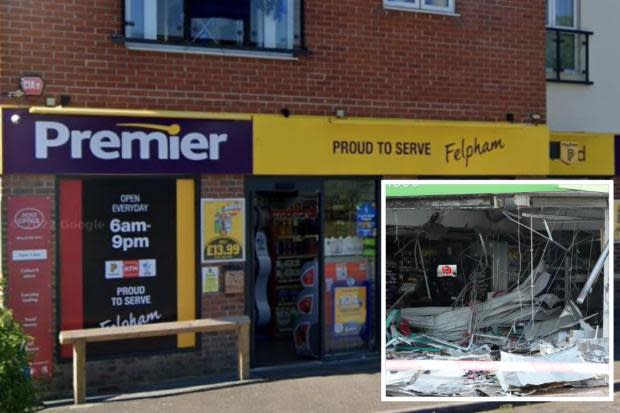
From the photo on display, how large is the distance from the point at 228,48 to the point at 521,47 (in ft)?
12.9

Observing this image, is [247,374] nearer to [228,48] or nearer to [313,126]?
[313,126]

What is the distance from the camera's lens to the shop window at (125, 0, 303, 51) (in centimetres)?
757

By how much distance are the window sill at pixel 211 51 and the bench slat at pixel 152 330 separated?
9.34 ft

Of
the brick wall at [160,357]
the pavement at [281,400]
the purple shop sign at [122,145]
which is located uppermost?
the purple shop sign at [122,145]

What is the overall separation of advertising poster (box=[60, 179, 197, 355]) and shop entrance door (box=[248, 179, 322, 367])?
3.35ft

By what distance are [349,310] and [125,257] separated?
2.78 meters

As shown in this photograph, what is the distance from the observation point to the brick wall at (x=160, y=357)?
23.2ft

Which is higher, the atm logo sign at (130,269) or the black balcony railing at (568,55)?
the black balcony railing at (568,55)

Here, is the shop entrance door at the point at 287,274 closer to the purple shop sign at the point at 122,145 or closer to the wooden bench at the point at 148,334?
the wooden bench at the point at 148,334

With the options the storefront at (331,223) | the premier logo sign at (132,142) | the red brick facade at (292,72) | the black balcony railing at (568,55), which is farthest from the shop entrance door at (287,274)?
the black balcony railing at (568,55)

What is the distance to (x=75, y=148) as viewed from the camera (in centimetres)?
713

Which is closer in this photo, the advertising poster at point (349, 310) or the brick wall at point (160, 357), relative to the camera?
the brick wall at point (160, 357)

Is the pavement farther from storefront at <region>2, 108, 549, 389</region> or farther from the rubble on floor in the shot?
the rubble on floor

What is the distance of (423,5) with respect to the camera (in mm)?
8859
